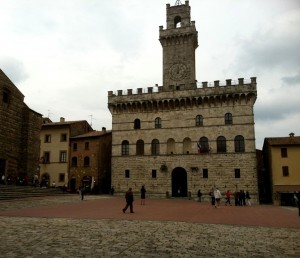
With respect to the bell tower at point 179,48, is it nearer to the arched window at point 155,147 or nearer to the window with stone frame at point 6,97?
the arched window at point 155,147

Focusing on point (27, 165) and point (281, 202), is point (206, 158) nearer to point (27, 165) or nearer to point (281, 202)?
point (281, 202)

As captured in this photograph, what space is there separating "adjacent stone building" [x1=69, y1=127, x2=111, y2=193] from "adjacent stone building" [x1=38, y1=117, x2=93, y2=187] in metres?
0.96

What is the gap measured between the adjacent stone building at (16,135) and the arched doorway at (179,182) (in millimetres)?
17529

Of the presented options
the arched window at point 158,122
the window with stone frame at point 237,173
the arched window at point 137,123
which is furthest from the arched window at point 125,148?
the window with stone frame at point 237,173

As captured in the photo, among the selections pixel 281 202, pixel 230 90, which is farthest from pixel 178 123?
pixel 281 202

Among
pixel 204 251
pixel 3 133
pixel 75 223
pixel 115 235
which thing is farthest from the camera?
pixel 3 133

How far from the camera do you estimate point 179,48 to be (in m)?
46.0

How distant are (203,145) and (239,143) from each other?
4518 millimetres

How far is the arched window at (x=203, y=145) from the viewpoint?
1609 inches

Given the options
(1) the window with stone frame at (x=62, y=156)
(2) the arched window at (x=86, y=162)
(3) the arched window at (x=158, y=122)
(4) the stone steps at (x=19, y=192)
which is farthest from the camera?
(1) the window with stone frame at (x=62, y=156)

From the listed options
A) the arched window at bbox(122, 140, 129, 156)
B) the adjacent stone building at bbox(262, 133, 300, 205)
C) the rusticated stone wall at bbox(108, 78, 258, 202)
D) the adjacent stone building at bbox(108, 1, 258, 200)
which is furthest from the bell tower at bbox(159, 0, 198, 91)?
the adjacent stone building at bbox(262, 133, 300, 205)

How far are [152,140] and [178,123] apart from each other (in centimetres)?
424

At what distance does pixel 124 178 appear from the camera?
143 ft

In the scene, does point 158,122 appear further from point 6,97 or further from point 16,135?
point 6,97
